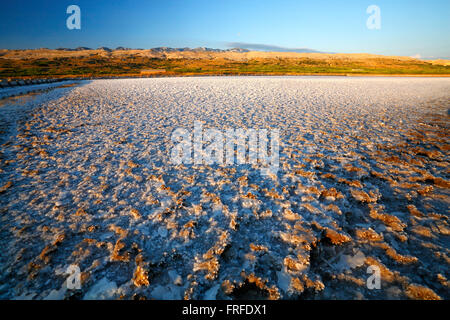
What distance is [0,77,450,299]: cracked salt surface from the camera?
102 inches

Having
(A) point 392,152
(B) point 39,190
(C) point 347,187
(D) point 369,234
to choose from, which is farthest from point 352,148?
(B) point 39,190

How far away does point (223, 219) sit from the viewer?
3686 mm

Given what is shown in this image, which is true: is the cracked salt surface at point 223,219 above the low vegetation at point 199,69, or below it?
below

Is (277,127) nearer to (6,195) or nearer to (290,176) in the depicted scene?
(290,176)

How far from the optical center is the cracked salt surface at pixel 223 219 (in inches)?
102

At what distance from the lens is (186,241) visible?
10.6 ft

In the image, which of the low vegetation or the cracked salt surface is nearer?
the cracked salt surface

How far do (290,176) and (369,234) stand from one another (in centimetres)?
198

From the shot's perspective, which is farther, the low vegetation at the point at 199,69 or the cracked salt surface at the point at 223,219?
Result: the low vegetation at the point at 199,69

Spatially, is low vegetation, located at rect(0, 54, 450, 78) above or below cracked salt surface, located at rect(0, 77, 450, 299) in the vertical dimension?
above
